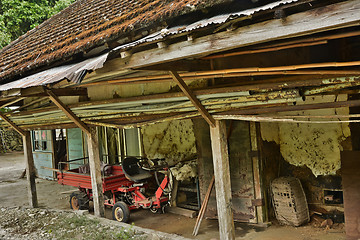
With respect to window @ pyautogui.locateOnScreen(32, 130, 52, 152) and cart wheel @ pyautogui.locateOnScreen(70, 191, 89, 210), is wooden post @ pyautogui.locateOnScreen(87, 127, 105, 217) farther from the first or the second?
window @ pyautogui.locateOnScreen(32, 130, 52, 152)

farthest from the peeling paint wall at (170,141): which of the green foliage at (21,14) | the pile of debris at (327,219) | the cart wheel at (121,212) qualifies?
the green foliage at (21,14)

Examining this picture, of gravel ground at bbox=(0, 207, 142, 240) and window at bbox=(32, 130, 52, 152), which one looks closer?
gravel ground at bbox=(0, 207, 142, 240)

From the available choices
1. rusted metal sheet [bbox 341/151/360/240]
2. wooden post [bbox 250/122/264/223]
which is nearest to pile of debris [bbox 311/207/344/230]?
rusted metal sheet [bbox 341/151/360/240]

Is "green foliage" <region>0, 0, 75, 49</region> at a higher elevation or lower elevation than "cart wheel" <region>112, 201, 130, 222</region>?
higher

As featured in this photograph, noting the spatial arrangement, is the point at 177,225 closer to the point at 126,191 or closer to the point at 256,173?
the point at 126,191

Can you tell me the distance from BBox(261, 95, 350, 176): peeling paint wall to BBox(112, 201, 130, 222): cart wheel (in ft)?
11.0

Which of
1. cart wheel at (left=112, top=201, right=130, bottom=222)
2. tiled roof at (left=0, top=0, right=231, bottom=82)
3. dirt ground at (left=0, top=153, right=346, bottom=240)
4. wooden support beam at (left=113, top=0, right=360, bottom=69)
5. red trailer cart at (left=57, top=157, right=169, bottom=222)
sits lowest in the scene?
dirt ground at (left=0, top=153, right=346, bottom=240)

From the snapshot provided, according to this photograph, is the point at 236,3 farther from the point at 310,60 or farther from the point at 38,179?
the point at 38,179

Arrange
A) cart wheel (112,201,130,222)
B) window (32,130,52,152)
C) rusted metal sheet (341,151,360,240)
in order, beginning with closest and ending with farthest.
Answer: rusted metal sheet (341,151,360,240), cart wheel (112,201,130,222), window (32,130,52,152)

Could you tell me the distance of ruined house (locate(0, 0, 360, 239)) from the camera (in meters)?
2.76

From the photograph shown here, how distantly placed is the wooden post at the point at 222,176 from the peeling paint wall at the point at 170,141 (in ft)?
9.48

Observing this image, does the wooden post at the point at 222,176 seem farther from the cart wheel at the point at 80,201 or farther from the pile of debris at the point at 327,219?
the cart wheel at the point at 80,201

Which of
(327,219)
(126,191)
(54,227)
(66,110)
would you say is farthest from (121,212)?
(327,219)

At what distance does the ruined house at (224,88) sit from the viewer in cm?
276
